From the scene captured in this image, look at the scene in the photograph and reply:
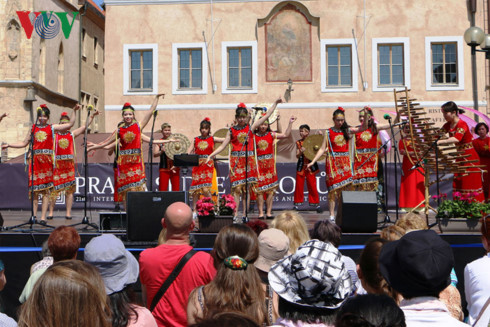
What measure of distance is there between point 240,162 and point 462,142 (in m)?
3.91

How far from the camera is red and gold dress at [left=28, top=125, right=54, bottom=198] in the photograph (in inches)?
432

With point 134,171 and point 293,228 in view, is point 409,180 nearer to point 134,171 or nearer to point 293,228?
point 134,171

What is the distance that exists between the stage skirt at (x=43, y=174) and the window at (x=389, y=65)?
15.7 meters

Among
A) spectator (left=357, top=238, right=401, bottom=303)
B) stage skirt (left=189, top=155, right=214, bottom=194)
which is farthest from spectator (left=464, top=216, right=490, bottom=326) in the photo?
stage skirt (left=189, top=155, right=214, bottom=194)

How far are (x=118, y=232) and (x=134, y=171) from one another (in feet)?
8.71

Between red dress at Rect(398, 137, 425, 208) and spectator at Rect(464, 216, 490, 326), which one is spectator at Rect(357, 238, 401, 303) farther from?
red dress at Rect(398, 137, 425, 208)

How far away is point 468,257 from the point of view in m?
6.67

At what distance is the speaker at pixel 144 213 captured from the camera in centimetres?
730

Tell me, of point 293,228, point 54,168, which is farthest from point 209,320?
point 54,168

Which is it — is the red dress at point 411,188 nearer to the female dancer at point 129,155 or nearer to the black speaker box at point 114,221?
the female dancer at point 129,155

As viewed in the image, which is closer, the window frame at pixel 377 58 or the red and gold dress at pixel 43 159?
the red and gold dress at pixel 43 159

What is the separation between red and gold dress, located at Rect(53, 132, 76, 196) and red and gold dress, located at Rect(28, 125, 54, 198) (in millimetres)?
129

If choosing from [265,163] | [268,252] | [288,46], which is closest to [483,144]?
[265,163]

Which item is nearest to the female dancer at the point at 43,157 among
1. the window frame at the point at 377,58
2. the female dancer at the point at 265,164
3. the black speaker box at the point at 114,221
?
the black speaker box at the point at 114,221
